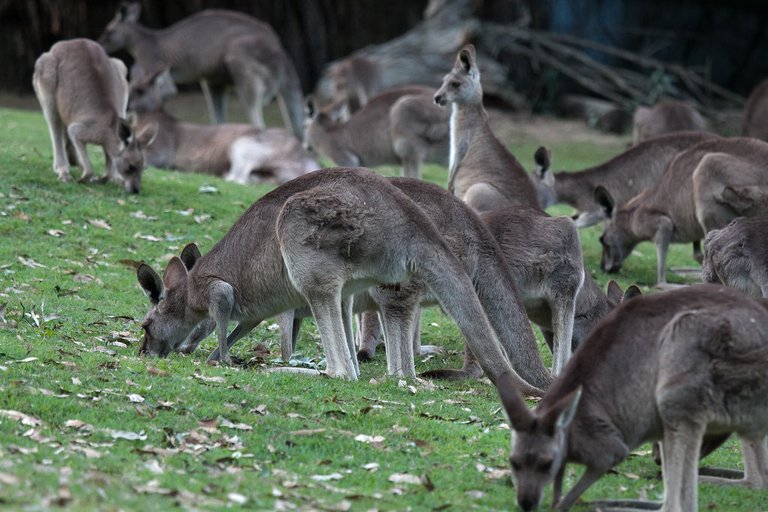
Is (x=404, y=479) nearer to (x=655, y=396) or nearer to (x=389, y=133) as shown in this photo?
(x=655, y=396)

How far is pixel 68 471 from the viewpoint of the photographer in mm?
4828

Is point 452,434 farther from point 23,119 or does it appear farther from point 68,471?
point 23,119

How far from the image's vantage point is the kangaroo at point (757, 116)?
17.8 meters

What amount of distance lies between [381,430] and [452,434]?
0.38 metres

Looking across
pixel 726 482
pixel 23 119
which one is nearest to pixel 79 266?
pixel 726 482

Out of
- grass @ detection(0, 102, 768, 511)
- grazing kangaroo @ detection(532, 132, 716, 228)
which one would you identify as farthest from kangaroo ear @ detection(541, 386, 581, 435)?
grazing kangaroo @ detection(532, 132, 716, 228)

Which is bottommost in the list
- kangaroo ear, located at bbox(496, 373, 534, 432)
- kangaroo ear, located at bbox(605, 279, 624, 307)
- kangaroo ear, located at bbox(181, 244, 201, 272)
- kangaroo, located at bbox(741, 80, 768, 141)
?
kangaroo, located at bbox(741, 80, 768, 141)

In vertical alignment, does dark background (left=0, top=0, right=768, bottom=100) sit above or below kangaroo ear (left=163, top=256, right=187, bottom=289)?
above

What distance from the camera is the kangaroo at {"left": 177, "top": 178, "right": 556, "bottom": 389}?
7.16 m

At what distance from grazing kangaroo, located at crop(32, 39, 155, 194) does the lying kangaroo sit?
473 cm

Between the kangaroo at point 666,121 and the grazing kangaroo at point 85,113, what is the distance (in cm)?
773

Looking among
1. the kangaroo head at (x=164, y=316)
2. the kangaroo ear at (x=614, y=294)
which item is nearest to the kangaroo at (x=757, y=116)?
the kangaroo ear at (x=614, y=294)

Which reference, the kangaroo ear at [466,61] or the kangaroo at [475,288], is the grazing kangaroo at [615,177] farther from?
the kangaroo at [475,288]

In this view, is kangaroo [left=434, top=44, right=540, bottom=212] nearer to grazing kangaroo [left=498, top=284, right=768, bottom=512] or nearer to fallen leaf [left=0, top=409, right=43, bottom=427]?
grazing kangaroo [left=498, top=284, right=768, bottom=512]
